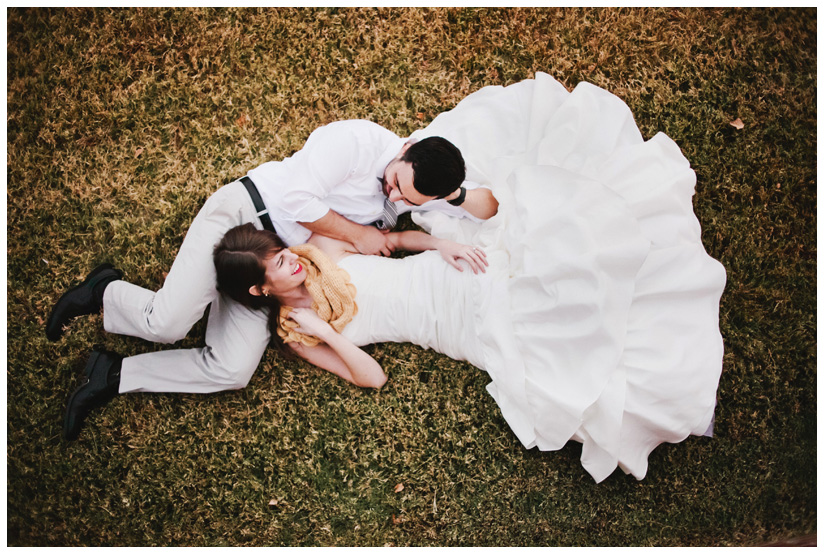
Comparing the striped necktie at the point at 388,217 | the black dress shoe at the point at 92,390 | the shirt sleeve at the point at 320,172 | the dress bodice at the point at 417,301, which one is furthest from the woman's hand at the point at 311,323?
the black dress shoe at the point at 92,390

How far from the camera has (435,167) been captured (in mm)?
2656

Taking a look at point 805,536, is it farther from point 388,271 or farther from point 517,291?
point 388,271

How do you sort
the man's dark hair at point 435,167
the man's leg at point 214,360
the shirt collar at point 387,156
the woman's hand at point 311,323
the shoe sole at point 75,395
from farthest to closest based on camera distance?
the shoe sole at point 75,395
the man's leg at point 214,360
the woman's hand at point 311,323
the shirt collar at point 387,156
the man's dark hair at point 435,167

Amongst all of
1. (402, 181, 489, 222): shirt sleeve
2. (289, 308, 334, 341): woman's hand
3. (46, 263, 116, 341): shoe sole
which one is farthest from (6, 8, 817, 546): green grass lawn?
(402, 181, 489, 222): shirt sleeve

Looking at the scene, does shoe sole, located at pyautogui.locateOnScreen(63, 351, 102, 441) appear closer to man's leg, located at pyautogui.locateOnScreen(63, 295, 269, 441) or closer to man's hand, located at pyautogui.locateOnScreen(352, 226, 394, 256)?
man's leg, located at pyautogui.locateOnScreen(63, 295, 269, 441)

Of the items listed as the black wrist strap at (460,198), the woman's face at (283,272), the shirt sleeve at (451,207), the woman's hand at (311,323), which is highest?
the black wrist strap at (460,198)

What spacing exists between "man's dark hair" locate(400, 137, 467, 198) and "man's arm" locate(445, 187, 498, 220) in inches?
14.2

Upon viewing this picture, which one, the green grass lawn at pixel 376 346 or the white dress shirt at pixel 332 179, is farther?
the green grass lawn at pixel 376 346

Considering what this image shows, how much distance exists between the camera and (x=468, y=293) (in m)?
3.04

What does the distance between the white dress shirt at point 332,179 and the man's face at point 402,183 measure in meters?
0.22

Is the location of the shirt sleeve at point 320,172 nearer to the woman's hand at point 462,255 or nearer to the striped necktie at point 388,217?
the striped necktie at point 388,217

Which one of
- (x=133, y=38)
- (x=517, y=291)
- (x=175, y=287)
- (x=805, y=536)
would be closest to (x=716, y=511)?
(x=805, y=536)

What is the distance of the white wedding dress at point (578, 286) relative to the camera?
271 cm

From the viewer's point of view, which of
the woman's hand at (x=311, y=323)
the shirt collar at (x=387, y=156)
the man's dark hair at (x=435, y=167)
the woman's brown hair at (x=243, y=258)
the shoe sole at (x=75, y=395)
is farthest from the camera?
the shoe sole at (x=75, y=395)
